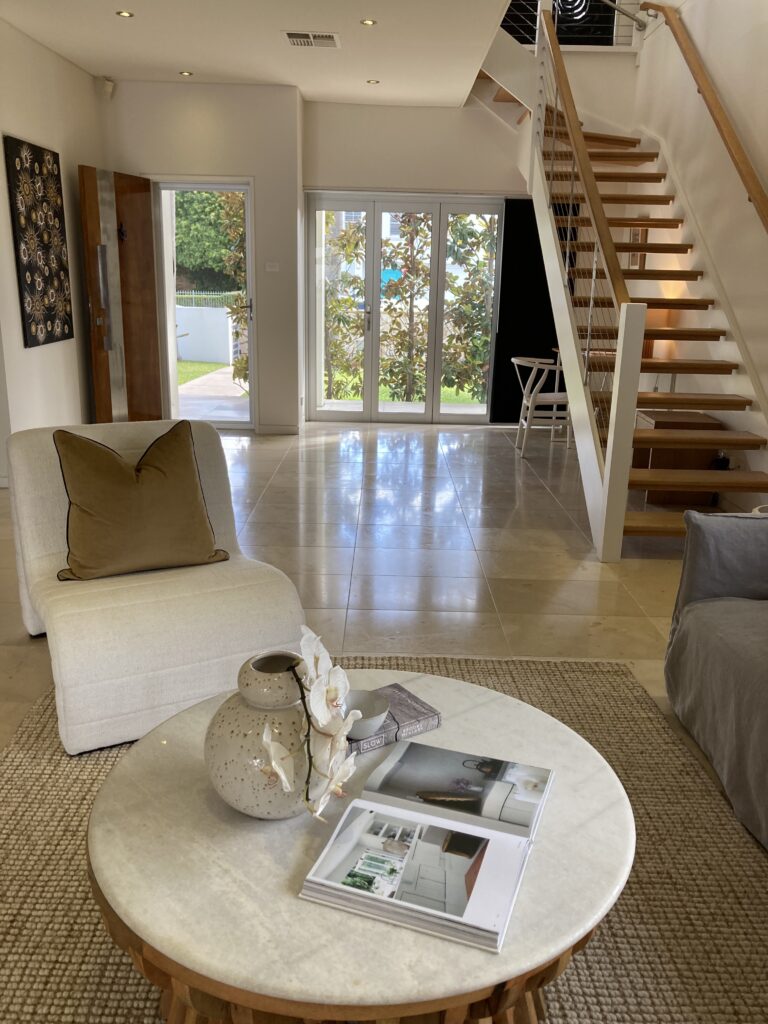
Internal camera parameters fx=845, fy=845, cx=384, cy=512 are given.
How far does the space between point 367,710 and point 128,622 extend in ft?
3.01

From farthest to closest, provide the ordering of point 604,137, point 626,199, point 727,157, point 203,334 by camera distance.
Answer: point 203,334, point 604,137, point 626,199, point 727,157

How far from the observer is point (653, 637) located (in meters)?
3.33

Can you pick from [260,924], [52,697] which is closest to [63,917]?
[260,924]

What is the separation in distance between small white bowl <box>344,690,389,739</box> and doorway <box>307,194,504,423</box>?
21.0 ft

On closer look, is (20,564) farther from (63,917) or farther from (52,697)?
(63,917)

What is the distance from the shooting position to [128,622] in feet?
7.71

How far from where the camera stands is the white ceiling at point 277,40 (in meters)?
4.68

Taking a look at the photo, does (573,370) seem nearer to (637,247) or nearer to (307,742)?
(637,247)

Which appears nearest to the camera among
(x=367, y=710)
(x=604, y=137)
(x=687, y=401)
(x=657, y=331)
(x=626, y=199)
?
(x=367, y=710)

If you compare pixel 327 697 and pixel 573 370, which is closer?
pixel 327 697

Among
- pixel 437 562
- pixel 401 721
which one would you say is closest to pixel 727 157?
pixel 437 562

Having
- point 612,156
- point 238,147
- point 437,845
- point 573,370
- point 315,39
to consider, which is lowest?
point 437,845

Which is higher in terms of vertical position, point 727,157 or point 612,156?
point 612,156

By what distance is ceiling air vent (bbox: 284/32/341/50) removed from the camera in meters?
5.19
